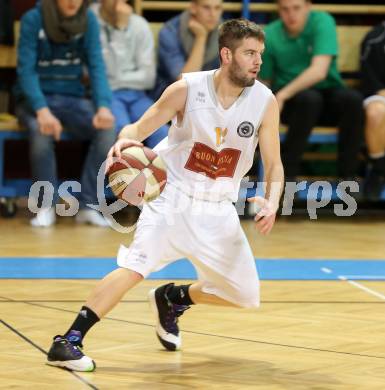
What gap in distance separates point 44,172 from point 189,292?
4060 millimetres

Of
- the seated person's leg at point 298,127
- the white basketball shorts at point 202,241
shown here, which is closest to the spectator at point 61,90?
the seated person's leg at point 298,127

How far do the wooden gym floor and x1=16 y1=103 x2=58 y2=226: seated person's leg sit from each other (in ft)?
7.85

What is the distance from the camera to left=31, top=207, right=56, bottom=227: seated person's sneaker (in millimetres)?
8641

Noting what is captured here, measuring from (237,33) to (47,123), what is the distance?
13.7ft

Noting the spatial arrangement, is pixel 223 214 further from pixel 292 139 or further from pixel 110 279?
pixel 292 139

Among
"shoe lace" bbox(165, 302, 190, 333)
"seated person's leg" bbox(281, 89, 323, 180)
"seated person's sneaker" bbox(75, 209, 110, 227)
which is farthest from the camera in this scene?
"seated person's leg" bbox(281, 89, 323, 180)

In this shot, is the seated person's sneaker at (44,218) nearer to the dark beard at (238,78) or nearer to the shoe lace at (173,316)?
the shoe lace at (173,316)

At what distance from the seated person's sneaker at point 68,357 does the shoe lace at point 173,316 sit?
54 centimetres

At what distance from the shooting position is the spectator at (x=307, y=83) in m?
8.99

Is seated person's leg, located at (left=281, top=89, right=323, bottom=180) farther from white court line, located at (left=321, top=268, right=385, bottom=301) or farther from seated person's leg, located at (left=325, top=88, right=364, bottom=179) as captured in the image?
white court line, located at (left=321, top=268, right=385, bottom=301)

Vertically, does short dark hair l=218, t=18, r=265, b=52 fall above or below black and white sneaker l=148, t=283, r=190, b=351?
above

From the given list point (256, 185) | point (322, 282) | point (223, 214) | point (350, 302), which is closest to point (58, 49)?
point (256, 185)

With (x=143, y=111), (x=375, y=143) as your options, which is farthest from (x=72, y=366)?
(x=375, y=143)

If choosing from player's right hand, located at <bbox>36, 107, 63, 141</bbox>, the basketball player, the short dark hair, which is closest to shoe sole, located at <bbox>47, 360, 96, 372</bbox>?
the basketball player
